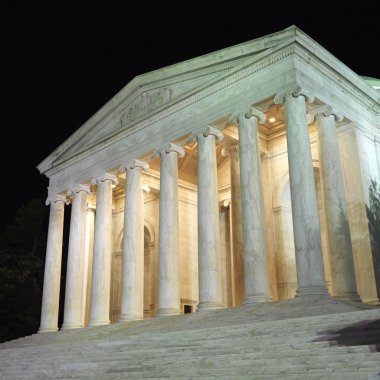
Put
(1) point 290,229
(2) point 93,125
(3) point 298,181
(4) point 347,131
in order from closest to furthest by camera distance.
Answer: (3) point 298,181 → (4) point 347,131 → (1) point 290,229 → (2) point 93,125

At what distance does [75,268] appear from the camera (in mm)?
45594

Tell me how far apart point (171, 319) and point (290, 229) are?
1367 cm

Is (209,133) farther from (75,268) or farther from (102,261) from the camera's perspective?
(75,268)

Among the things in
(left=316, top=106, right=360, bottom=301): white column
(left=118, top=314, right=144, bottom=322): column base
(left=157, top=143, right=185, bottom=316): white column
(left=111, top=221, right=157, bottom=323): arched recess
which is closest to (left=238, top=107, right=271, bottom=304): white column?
(left=316, top=106, right=360, bottom=301): white column

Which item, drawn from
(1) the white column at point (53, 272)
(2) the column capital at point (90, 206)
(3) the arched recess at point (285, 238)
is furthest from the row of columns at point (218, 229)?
(3) the arched recess at point (285, 238)

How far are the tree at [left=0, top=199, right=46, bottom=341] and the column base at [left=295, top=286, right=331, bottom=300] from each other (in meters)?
45.7

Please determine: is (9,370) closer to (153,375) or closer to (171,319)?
(171,319)

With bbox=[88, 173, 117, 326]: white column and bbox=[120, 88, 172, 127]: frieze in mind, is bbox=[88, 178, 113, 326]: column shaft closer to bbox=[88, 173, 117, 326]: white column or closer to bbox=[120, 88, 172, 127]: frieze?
bbox=[88, 173, 117, 326]: white column

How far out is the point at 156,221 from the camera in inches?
2093

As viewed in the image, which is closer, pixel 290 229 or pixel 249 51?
pixel 249 51

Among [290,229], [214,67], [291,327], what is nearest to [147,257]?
[290,229]

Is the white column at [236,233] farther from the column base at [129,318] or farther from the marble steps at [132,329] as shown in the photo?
the column base at [129,318]

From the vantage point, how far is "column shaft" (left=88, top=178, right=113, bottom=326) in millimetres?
41750

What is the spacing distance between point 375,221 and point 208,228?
1114 centimetres
